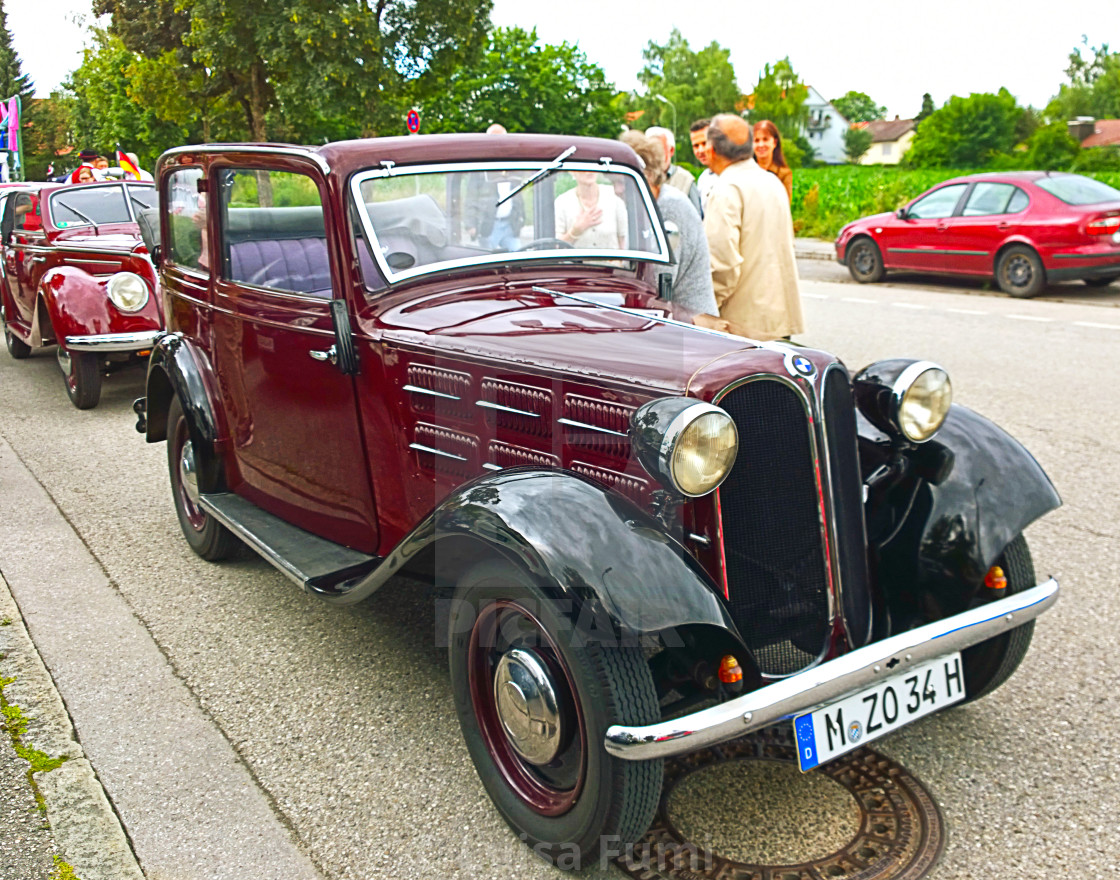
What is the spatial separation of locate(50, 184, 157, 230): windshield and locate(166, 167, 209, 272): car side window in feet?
16.6

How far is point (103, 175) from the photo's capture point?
41.1 feet

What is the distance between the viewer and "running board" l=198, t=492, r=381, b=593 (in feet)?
11.2

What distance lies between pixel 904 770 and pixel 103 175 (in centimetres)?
1232

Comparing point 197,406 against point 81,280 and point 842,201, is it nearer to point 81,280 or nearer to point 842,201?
point 81,280

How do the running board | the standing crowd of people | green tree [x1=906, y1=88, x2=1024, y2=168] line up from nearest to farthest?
the running board
the standing crowd of people
green tree [x1=906, y1=88, x2=1024, y2=168]

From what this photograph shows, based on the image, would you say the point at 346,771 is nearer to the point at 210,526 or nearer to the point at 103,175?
the point at 210,526

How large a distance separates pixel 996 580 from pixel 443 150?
7.37 feet

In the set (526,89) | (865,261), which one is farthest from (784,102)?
(865,261)

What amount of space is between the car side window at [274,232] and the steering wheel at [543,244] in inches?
27.4

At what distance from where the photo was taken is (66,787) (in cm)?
283

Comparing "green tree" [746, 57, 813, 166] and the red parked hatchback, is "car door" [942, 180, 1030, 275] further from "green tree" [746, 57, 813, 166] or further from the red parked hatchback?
"green tree" [746, 57, 813, 166]

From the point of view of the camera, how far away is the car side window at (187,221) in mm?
4340

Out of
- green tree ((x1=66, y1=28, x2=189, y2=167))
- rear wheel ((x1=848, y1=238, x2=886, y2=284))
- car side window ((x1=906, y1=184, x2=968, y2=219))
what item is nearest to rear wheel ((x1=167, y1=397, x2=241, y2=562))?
car side window ((x1=906, y1=184, x2=968, y2=219))

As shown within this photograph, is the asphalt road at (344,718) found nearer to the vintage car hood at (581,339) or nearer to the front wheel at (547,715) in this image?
the front wheel at (547,715)
